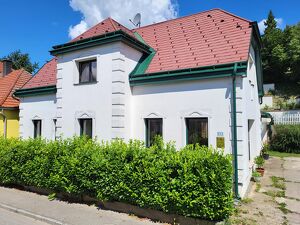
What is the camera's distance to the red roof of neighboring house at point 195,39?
8.80 m

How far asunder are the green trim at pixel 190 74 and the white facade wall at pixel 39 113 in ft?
17.5

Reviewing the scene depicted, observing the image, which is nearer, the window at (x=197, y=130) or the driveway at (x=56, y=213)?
the driveway at (x=56, y=213)

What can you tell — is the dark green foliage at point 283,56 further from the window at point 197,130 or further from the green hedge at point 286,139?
the window at point 197,130

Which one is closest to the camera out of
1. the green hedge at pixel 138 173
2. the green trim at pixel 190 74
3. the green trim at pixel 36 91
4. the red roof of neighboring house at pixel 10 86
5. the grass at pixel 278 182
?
the green hedge at pixel 138 173

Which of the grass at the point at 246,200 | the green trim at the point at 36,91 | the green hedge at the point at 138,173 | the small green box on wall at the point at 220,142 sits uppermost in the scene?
the green trim at the point at 36,91

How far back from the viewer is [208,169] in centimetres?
545

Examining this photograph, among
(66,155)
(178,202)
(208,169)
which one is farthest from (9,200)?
(208,169)

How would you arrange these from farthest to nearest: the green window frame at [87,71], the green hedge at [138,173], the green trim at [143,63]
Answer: the green window frame at [87,71] < the green trim at [143,63] < the green hedge at [138,173]

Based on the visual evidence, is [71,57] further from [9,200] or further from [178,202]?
[178,202]

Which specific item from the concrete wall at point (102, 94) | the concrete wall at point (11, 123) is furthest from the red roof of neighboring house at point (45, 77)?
the concrete wall at point (11, 123)

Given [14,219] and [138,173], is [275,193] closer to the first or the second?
[138,173]

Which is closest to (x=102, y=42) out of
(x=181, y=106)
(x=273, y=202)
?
(x=181, y=106)

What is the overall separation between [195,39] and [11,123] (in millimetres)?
12515

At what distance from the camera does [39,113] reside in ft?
42.6
